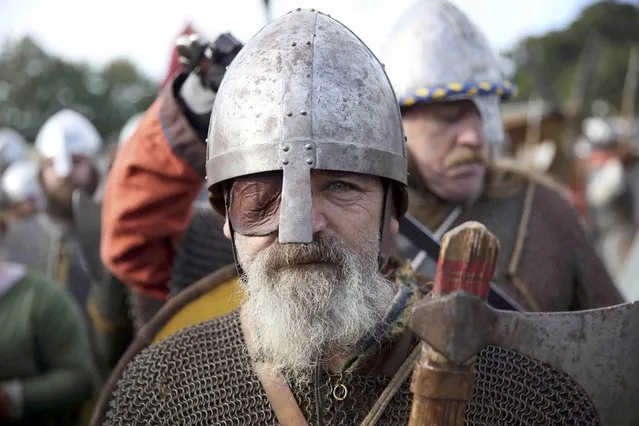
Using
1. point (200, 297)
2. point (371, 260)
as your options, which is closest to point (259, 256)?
point (371, 260)

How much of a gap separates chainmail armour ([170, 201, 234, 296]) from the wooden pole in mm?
2260

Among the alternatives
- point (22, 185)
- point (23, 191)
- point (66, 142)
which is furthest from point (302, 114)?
point (22, 185)

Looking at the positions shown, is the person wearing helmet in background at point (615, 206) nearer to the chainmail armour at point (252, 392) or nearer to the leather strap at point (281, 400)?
the chainmail armour at point (252, 392)

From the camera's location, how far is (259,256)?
2.51 m

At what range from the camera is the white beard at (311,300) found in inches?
96.2

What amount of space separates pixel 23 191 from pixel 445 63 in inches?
267

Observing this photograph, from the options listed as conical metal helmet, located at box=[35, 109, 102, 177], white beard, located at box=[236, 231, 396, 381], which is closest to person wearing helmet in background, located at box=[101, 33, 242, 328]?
white beard, located at box=[236, 231, 396, 381]

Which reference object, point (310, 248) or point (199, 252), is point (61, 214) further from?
point (310, 248)

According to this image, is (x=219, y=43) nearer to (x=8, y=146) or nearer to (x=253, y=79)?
(x=253, y=79)

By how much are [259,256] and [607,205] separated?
859 centimetres

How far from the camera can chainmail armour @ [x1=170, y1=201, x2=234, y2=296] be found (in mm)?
4129

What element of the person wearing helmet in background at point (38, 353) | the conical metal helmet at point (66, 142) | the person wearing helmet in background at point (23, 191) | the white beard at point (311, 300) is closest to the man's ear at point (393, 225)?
the white beard at point (311, 300)

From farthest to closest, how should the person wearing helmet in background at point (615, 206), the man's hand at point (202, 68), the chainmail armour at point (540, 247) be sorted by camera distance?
the person wearing helmet in background at point (615, 206), the chainmail armour at point (540, 247), the man's hand at point (202, 68)

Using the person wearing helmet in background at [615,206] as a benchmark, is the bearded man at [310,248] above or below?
above
